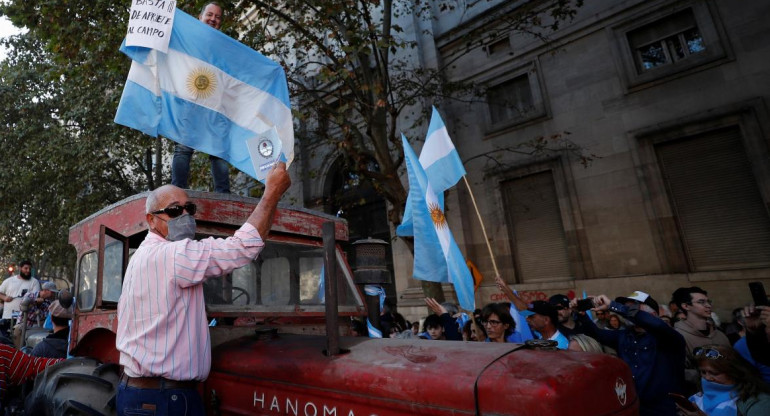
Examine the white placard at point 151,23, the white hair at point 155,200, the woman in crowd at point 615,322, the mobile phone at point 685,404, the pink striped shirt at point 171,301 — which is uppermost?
the white placard at point 151,23

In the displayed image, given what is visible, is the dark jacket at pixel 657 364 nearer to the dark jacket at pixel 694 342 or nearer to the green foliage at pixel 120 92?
the dark jacket at pixel 694 342

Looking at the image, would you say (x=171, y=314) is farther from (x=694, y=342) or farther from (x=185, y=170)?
(x=694, y=342)

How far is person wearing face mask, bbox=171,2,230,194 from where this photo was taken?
13.3ft

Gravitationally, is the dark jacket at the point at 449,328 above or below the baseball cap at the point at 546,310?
below

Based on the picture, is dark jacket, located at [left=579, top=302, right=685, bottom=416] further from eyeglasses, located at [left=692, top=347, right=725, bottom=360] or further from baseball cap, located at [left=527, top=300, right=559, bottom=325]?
baseball cap, located at [left=527, top=300, right=559, bottom=325]

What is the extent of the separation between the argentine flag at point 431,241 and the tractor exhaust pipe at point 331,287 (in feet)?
7.01

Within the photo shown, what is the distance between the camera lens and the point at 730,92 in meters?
8.41

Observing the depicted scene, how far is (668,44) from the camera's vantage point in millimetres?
9258

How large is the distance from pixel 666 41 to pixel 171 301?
11070mm

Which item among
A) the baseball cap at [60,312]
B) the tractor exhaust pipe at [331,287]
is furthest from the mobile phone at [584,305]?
the baseball cap at [60,312]

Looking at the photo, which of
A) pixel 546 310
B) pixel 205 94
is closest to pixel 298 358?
pixel 205 94

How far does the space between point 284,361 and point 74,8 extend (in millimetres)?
9286

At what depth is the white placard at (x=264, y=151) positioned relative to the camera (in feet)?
9.04

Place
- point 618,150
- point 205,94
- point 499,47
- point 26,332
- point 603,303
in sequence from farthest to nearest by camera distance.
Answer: point 499,47 < point 618,150 < point 26,332 < point 205,94 < point 603,303
